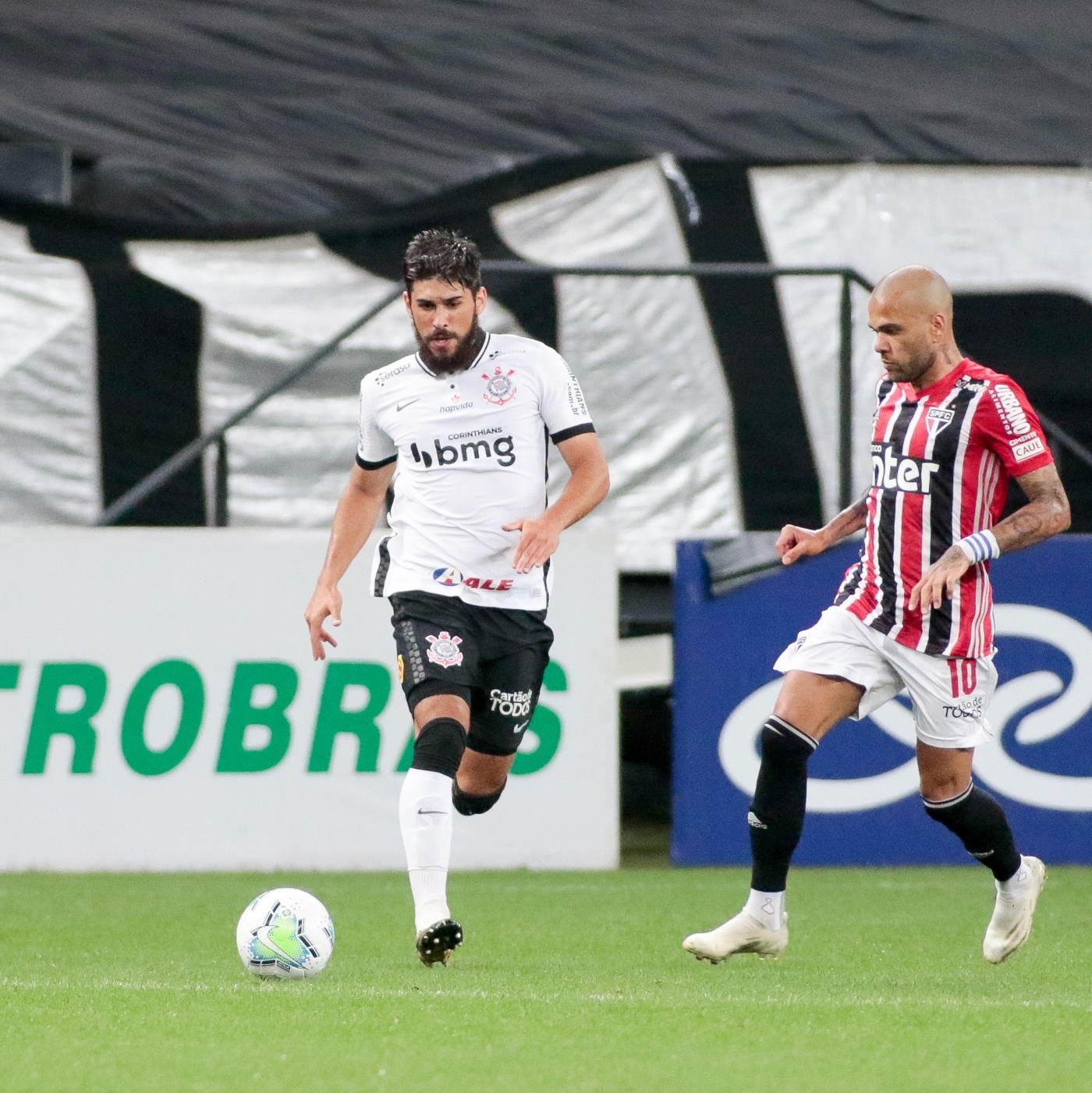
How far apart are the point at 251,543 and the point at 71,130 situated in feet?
12.0

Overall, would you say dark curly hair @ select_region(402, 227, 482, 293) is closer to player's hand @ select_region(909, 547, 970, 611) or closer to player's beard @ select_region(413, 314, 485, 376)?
player's beard @ select_region(413, 314, 485, 376)

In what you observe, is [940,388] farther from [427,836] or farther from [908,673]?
[427,836]

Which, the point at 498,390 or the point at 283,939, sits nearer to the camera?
the point at 283,939

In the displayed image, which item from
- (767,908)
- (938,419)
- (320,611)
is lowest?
(767,908)

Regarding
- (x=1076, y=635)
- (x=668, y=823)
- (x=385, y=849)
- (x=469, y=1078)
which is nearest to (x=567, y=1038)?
(x=469, y=1078)

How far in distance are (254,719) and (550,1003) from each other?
14.4 ft

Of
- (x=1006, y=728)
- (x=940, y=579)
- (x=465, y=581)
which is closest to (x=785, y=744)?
(x=940, y=579)

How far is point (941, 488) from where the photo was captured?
598 cm

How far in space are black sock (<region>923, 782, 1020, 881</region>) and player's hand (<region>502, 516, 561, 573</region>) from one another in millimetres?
1280

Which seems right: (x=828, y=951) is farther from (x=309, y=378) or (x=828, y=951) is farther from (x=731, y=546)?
(x=309, y=378)

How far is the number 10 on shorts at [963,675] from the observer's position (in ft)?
19.9

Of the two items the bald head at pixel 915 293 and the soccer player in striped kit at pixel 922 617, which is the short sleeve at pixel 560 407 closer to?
the soccer player in striped kit at pixel 922 617

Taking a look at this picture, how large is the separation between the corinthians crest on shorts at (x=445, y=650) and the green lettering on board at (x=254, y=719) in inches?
130

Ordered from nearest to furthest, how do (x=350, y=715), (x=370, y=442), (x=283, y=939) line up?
(x=283, y=939) < (x=370, y=442) < (x=350, y=715)
